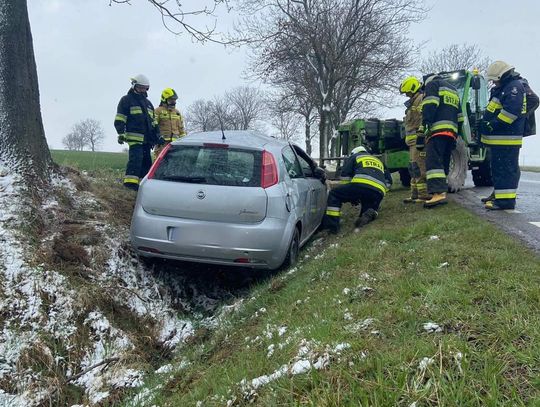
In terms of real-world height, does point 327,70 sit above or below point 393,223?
above

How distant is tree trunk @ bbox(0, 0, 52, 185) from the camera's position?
5.47 m

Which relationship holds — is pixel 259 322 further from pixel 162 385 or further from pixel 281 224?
pixel 281 224

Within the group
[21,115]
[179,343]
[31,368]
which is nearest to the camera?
[31,368]

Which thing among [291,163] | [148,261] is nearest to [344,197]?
[291,163]

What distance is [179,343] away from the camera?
399 cm

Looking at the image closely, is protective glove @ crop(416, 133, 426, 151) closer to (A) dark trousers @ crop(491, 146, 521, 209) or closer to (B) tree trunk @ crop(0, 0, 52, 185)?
(A) dark trousers @ crop(491, 146, 521, 209)

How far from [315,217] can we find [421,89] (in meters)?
2.87

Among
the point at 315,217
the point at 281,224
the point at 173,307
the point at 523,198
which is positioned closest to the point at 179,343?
the point at 173,307

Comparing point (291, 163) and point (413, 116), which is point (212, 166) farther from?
point (413, 116)

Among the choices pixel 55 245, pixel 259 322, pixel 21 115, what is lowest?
pixel 259 322

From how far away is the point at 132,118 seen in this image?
25.1 ft

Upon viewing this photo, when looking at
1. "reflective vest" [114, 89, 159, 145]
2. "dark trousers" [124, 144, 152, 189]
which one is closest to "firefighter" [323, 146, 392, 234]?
"dark trousers" [124, 144, 152, 189]

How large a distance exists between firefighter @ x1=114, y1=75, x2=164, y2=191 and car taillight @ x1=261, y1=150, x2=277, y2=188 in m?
3.43

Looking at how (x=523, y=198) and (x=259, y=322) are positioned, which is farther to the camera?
(x=523, y=198)
